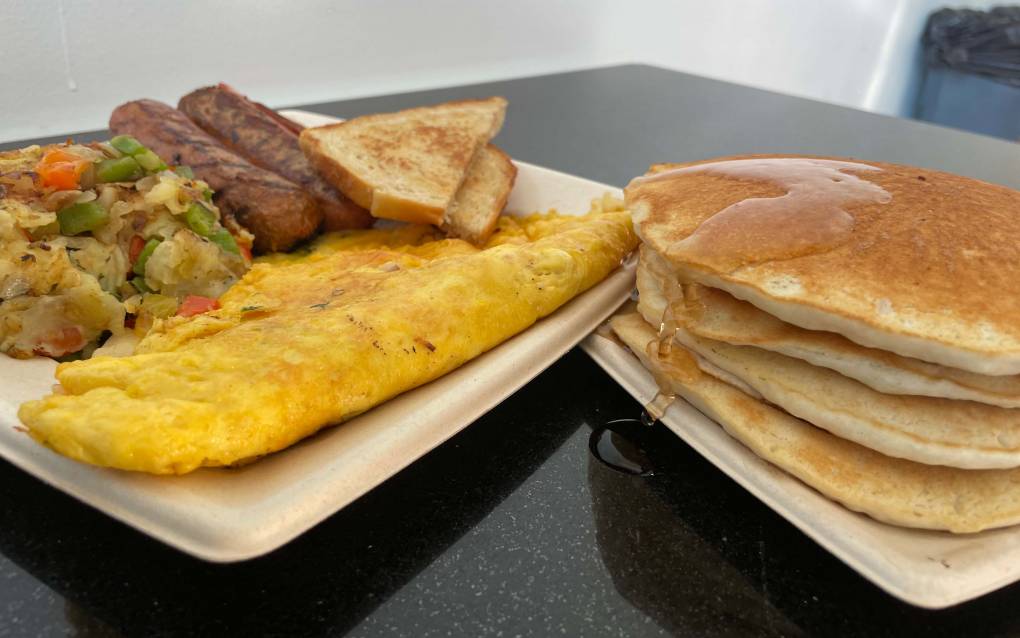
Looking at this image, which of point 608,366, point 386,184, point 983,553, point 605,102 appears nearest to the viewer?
point 983,553

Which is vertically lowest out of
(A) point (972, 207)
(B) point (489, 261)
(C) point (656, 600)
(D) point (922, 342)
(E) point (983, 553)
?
(C) point (656, 600)

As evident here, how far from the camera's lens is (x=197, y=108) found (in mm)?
2246

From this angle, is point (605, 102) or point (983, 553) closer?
point (983, 553)

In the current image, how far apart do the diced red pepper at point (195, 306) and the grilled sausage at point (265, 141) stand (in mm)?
577

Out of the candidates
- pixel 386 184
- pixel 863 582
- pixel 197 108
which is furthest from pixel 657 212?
pixel 197 108

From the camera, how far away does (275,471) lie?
970 millimetres

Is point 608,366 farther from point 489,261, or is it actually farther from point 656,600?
point 656,600

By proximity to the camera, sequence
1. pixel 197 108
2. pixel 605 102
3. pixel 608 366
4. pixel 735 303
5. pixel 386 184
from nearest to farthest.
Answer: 1. pixel 735 303
2. pixel 608 366
3. pixel 386 184
4. pixel 197 108
5. pixel 605 102

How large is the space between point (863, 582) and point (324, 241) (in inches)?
61.8

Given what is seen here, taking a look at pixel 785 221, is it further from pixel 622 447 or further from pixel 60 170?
pixel 60 170

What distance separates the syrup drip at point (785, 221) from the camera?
117 cm

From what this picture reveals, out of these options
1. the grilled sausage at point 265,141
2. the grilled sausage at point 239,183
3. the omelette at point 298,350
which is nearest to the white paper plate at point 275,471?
the omelette at point 298,350

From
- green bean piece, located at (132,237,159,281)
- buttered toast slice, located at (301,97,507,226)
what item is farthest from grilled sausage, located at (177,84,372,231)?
green bean piece, located at (132,237,159,281)

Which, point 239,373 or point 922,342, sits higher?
point 922,342
